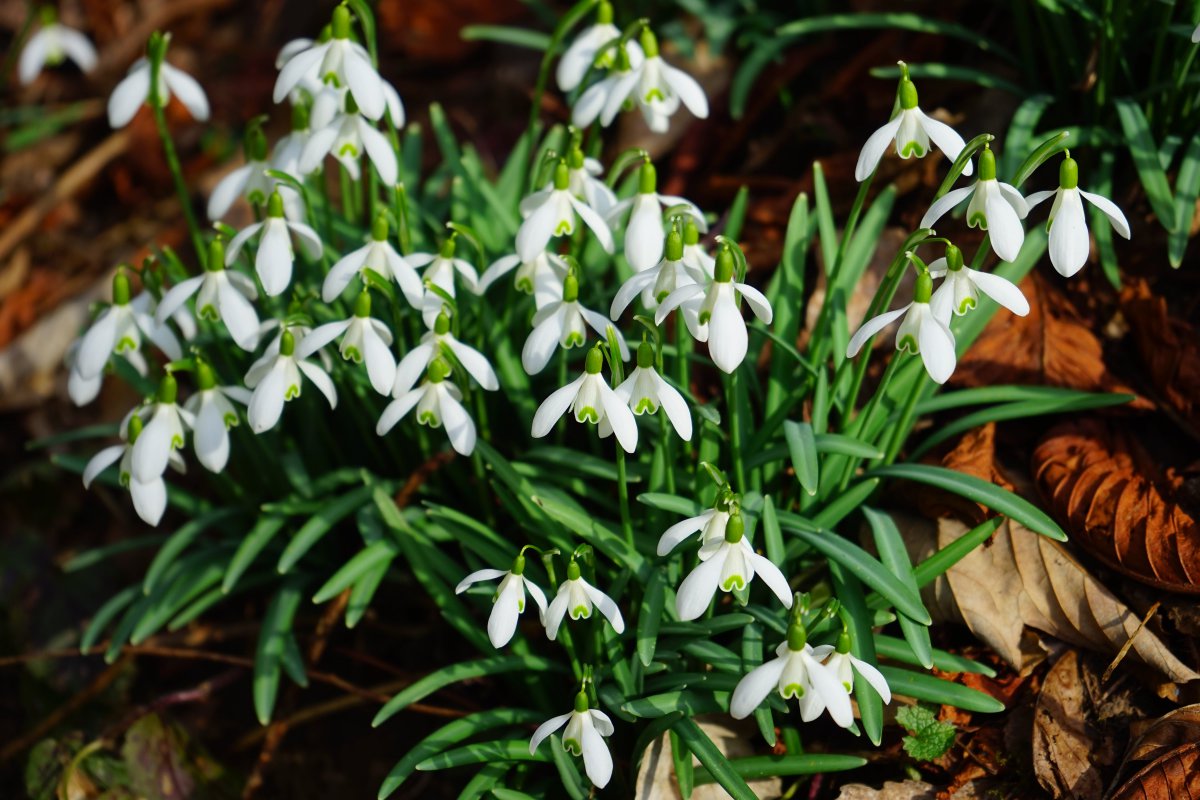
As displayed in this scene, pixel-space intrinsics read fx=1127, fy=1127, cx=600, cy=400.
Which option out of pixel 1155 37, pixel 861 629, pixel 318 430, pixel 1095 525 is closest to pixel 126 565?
pixel 318 430

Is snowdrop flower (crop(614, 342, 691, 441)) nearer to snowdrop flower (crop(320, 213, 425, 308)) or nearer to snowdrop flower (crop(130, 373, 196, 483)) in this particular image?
snowdrop flower (crop(320, 213, 425, 308))

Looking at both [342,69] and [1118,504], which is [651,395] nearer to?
[342,69]

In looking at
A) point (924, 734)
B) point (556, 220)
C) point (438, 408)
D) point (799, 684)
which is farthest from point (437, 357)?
point (924, 734)

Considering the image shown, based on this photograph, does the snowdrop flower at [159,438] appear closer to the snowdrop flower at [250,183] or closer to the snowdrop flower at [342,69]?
the snowdrop flower at [250,183]

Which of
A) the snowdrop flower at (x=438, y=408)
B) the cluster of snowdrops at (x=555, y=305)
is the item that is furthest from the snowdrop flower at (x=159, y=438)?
the snowdrop flower at (x=438, y=408)

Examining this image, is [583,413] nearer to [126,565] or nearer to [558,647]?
[558,647]

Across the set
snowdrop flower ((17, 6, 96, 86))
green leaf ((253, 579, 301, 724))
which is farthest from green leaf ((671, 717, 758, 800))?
snowdrop flower ((17, 6, 96, 86))
